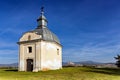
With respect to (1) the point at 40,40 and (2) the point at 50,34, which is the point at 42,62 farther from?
(2) the point at 50,34

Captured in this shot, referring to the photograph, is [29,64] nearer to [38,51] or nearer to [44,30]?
[38,51]

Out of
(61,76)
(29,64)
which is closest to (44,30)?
(29,64)

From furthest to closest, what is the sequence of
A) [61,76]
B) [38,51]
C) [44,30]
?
[44,30]
[38,51]
[61,76]

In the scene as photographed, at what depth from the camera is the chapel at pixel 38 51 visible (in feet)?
96.7

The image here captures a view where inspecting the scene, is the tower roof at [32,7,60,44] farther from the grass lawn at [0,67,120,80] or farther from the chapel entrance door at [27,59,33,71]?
the grass lawn at [0,67,120,80]

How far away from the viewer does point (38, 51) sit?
29.5 m

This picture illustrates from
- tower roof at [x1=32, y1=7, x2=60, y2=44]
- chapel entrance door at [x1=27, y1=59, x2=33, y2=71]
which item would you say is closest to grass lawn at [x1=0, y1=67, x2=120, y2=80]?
chapel entrance door at [x1=27, y1=59, x2=33, y2=71]

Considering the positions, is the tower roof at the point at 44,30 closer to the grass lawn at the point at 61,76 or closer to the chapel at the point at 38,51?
the chapel at the point at 38,51

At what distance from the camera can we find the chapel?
1160 inches

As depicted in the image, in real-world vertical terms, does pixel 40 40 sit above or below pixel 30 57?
above

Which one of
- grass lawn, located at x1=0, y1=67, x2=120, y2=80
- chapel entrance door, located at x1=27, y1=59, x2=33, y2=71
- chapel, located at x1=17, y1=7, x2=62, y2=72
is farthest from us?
chapel entrance door, located at x1=27, y1=59, x2=33, y2=71

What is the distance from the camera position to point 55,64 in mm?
32188

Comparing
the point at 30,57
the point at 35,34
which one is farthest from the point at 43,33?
the point at 30,57

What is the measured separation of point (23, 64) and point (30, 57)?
203 cm
